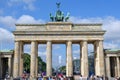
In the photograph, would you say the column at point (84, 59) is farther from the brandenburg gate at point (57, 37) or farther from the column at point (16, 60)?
the column at point (16, 60)

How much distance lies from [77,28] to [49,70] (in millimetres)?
12833

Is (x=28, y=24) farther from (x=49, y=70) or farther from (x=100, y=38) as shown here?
(x=100, y=38)

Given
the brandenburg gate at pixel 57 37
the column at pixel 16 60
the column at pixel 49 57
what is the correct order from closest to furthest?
the column at pixel 16 60, the column at pixel 49 57, the brandenburg gate at pixel 57 37

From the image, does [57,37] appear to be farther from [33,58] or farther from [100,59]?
[100,59]

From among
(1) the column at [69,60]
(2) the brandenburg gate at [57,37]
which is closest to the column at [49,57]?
(2) the brandenburg gate at [57,37]

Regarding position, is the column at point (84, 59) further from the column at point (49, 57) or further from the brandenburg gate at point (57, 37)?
the column at point (49, 57)

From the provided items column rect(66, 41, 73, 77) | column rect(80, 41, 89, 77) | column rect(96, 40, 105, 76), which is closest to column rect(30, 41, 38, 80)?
column rect(66, 41, 73, 77)

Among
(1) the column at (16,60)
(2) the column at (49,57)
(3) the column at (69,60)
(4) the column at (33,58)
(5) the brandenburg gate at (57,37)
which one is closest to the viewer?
(1) the column at (16,60)

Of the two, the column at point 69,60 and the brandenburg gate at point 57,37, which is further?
the brandenburg gate at point 57,37

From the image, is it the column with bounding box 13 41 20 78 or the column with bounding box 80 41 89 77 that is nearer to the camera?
the column with bounding box 13 41 20 78

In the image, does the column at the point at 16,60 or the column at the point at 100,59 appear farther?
the column at the point at 100,59

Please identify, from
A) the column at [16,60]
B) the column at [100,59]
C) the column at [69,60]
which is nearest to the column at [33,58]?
the column at [16,60]

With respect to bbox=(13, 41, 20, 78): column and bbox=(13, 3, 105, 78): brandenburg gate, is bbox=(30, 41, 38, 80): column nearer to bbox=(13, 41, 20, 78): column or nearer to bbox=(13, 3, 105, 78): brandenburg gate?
bbox=(13, 3, 105, 78): brandenburg gate

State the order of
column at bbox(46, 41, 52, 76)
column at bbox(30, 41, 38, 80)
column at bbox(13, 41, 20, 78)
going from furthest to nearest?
column at bbox(46, 41, 52, 76) < column at bbox(30, 41, 38, 80) < column at bbox(13, 41, 20, 78)
